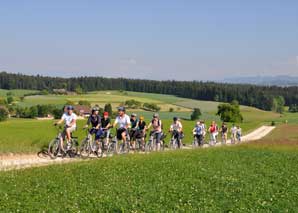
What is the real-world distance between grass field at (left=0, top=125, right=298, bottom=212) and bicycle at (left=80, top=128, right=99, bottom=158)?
2.27 metres

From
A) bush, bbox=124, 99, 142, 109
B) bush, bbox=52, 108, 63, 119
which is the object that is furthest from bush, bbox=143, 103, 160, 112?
bush, bbox=52, 108, 63, 119

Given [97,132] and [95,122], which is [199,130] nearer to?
[97,132]

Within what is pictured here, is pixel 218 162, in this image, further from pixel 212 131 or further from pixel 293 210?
pixel 212 131

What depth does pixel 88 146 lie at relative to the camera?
23188 mm

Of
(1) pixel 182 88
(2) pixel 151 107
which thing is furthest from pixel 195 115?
(1) pixel 182 88

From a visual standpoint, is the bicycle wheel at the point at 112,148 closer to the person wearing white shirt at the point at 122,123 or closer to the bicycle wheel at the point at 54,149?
the person wearing white shirt at the point at 122,123

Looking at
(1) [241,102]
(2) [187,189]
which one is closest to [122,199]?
(2) [187,189]

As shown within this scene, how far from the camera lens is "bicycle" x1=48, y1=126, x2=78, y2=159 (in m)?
22.0

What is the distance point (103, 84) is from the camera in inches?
7795

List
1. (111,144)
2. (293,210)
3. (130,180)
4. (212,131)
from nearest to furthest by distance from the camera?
1. (293,210)
2. (130,180)
3. (111,144)
4. (212,131)

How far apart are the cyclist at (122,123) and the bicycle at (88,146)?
1.35m

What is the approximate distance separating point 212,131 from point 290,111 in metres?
143

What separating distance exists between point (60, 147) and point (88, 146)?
1.54 metres

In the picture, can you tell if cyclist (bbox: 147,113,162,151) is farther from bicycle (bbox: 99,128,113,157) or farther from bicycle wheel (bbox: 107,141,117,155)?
bicycle (bbox: 99,128,113,157)
